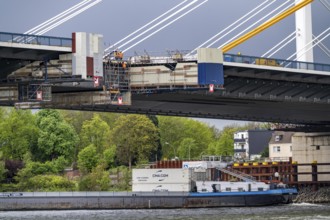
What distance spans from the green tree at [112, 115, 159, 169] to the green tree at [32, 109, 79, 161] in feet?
30.8

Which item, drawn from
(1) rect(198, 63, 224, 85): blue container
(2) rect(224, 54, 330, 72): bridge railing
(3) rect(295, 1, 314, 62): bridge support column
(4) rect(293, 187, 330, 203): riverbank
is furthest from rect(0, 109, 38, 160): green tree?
(1) rect(198, 63, 224, 85): blue container

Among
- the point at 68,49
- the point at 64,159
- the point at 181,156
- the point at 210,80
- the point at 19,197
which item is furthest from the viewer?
the point at 181,156

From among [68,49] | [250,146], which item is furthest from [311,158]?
[250,146]

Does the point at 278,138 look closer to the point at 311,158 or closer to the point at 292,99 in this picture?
the point at 311,158

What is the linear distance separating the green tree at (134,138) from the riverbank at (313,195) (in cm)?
4579

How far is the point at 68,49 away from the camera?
2933 inches

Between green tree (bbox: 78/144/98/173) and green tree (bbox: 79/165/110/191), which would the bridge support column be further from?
green tree (bbox: 78/144/98/173)

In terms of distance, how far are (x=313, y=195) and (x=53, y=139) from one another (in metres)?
46.6

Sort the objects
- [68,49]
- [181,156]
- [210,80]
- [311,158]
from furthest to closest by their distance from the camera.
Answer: [181,156] → [311,158] → [210,80] → [68,49]

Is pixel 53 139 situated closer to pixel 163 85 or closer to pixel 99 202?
pixel 99 202

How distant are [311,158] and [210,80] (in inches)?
1936

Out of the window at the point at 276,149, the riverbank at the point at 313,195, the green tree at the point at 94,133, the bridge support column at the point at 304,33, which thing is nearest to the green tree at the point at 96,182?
the riverbank at the point at 313,195

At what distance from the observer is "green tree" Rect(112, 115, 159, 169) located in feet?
553

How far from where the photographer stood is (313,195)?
12556cm
